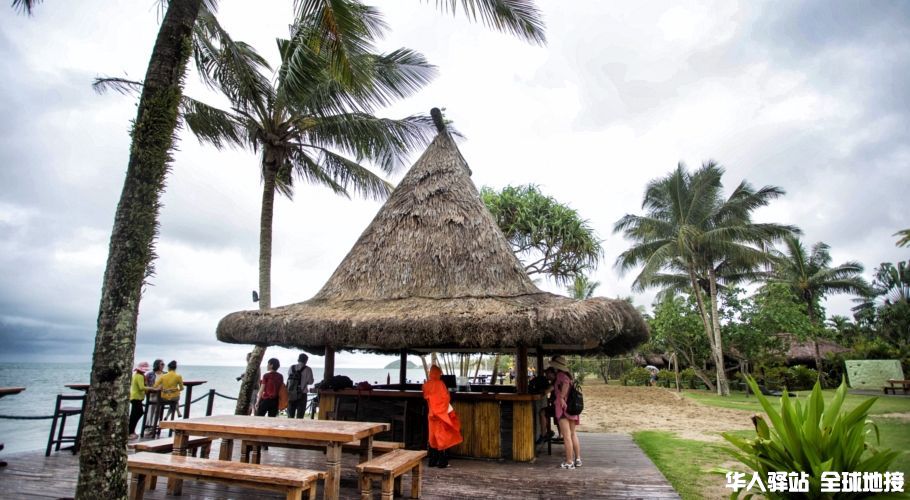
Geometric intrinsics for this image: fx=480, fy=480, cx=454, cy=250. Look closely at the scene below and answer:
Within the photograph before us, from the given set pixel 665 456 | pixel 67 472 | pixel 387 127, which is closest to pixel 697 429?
pixel 665 456

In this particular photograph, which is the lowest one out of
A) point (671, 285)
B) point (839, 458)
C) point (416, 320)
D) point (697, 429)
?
point (697, 429)

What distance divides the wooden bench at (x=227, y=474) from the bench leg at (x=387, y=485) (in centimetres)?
62

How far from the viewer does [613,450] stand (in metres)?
7.69

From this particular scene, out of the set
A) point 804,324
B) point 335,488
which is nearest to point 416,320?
point 335,488

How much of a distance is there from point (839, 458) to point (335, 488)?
4154mm

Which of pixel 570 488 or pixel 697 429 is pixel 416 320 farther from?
pixel 697 429

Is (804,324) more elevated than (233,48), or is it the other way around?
(233,48)

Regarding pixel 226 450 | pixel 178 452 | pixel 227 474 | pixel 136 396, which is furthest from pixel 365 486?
pixel 136 396

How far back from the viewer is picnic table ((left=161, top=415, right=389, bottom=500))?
4.48m

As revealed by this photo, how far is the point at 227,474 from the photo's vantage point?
3910 mm

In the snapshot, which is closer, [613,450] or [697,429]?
[613,450]

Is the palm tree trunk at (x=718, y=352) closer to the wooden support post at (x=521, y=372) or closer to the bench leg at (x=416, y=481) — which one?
the wooden support post at (x=521, y=372)

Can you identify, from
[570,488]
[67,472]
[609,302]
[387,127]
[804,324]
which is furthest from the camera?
[804,324]

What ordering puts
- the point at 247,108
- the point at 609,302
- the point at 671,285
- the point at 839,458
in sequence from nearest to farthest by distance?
the point at 839,458, the point at 609,302, the point at 247,108, the point at 671,285
